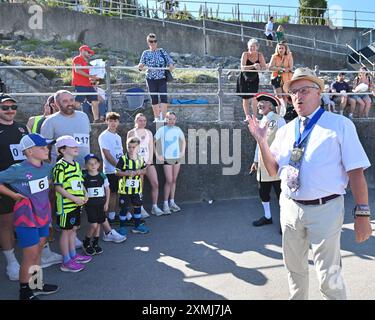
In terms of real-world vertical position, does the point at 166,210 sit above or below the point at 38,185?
below

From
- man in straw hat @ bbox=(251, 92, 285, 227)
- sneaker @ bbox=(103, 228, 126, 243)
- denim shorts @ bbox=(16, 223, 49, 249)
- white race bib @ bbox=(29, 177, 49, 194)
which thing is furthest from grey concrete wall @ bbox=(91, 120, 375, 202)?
denim shorts @ bbox=(16, 223, 49, 249)

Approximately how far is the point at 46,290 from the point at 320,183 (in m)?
2.92

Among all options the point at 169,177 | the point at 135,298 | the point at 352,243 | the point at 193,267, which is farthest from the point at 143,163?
the point at 352,243

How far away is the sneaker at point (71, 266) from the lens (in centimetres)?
459

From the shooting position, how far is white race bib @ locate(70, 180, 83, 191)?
459 cm

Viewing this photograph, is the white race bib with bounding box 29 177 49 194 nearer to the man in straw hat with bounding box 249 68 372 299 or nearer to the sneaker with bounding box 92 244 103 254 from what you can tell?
the sneaker with bounding box 92 244 103 254

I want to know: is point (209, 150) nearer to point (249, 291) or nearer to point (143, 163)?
point (143, 163)

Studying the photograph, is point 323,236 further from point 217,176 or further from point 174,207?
point 217,176

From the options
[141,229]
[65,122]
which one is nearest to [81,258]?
[141,229]

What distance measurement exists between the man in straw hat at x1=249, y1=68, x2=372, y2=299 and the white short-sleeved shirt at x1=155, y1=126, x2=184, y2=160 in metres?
3.83

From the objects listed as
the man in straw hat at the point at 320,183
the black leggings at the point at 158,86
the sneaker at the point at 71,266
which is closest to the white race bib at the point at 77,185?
the sneaker at the point at 71,266

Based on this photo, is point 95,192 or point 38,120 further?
point 38,120

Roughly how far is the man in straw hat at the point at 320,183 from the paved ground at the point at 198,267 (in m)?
0.92

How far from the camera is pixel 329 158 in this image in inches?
117
